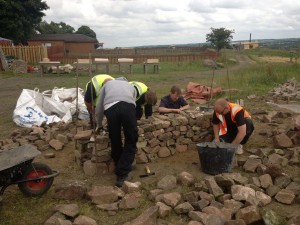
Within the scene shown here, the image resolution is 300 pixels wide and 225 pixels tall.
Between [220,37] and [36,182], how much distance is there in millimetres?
38556

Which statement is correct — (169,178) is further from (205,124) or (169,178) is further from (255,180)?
(205,124)

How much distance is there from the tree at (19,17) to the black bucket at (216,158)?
28490mm

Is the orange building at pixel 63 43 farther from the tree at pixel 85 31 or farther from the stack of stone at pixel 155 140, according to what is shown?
the stack of stone at pixel 155 140

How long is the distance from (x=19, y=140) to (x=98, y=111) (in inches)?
93.5

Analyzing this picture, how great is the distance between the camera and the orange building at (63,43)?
39.3 metres

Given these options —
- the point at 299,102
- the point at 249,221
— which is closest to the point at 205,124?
the point at 249,221

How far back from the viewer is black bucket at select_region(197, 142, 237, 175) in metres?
4.83

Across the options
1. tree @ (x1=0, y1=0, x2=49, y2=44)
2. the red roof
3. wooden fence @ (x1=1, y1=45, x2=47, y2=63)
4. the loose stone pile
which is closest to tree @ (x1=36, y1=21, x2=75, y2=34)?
the red roof

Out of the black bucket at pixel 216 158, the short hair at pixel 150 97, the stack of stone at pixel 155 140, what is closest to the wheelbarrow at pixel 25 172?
the stack of stone at pixel 155 140

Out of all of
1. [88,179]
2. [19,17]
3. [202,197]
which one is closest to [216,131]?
[202,197]

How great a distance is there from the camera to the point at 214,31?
132 ft

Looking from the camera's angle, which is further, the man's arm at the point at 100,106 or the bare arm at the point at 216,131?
the bare arm at the point at 216,131

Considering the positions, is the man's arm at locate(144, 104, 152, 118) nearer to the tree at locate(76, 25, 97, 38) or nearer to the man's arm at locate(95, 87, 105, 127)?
the man's arm at locate(95, 87, 105, 127)

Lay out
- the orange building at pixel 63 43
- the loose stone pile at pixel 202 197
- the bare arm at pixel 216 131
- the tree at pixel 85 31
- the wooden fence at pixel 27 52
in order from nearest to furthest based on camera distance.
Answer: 1. the loose stone pile at pixel 202 197
2. the bare arm at pixel 216 131
3. the wooden fence at pixel 27 52
4. the orange building at pixel 63 43
5. the tree at pixel 85 31
